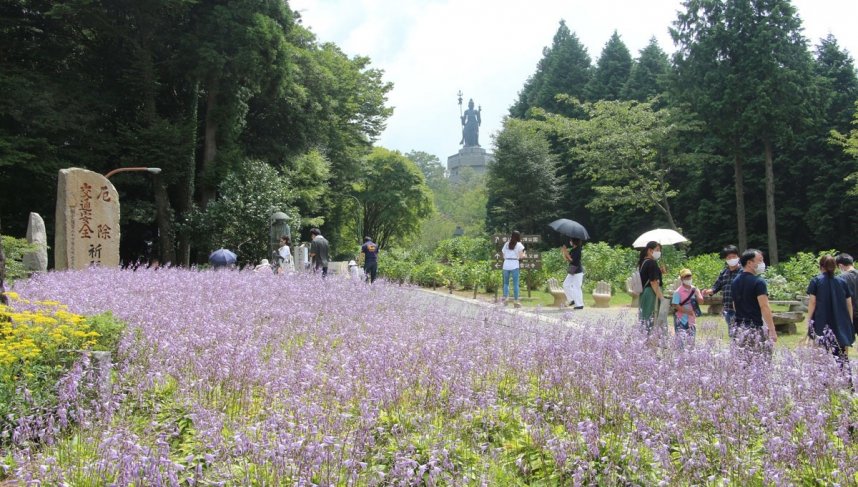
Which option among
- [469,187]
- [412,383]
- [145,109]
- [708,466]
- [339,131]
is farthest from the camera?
[469,187]

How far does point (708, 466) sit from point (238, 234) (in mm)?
20381

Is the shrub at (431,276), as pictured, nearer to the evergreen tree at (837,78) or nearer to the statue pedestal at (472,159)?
the evergreen tree at (837,78)

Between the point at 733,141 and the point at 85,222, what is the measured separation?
24617 millimetres

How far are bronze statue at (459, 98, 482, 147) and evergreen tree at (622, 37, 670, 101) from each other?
39.9 metres

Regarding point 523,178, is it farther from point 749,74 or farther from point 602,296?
point 602,296

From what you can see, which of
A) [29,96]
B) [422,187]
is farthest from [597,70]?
[29,96]

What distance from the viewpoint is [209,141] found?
935 inches

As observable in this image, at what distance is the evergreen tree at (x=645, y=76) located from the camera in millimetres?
37812

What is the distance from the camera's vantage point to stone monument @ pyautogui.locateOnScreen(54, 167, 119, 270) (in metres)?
15.0

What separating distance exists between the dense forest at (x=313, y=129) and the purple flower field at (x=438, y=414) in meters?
16.7

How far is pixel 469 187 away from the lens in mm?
67875

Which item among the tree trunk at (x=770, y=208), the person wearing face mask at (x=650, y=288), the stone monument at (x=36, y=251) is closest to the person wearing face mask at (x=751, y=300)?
the person wearing face mask at (x=650, y=288)

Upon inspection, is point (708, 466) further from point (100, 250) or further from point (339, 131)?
point (339, 131)

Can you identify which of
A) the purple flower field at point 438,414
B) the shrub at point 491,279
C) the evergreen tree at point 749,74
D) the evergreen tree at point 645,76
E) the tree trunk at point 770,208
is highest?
the evergreen tree at point 645,76
